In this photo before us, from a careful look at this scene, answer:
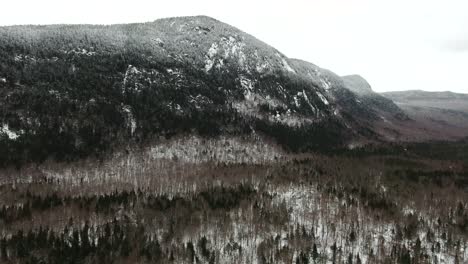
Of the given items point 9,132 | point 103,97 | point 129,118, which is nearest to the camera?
point 9,132

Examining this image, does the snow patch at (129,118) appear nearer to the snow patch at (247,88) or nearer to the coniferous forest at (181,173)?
the coniferous forest at (181,173)

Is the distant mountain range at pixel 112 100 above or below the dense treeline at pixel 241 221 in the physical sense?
above

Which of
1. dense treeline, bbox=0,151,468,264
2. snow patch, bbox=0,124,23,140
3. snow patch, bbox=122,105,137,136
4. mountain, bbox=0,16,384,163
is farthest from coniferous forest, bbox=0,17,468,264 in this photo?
snow patch, bbox=0,124,23,140

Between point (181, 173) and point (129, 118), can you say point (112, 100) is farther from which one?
point (181, 173)

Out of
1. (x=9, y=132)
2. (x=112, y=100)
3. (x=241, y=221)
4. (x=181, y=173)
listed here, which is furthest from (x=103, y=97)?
(x=241, y=221)

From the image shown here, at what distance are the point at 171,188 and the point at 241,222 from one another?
30750 millimetres

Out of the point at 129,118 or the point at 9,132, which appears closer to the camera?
the point at 9,132

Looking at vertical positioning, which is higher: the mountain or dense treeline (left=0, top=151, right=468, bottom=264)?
the mountain

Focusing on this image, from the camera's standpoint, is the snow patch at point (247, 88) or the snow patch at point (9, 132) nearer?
the snow patch at point (9, 132)

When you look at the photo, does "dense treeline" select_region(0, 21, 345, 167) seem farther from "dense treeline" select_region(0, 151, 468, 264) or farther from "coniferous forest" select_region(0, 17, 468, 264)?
"dense treeline" select_region(0, 151, 468, 264)

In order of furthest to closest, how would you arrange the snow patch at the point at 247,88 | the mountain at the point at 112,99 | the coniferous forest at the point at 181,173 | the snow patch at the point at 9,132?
the snow patch at the point at 247,88 → the mountain at the point at 112,99 → the snow patch at the point at 9,132 → the coniferous forest at the point at 181,173

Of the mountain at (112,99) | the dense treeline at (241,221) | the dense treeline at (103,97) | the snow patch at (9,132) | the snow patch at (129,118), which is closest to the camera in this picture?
→ the dense treeline at (241,221)

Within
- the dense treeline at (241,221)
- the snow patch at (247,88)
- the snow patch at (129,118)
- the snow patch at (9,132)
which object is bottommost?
the dense treeline at (241,221)

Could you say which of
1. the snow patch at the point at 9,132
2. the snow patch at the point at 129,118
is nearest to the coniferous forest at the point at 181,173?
the snow patch at the point at 129,118
